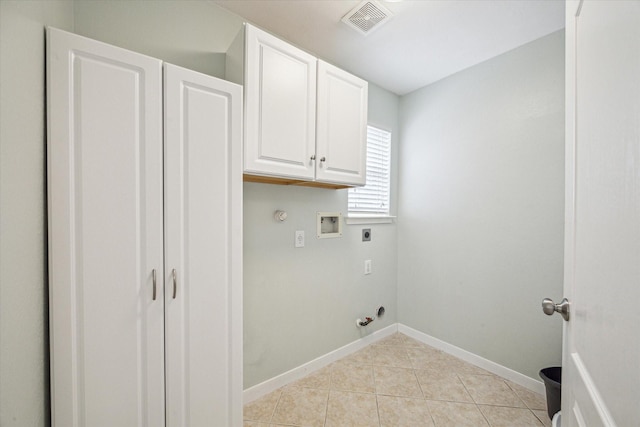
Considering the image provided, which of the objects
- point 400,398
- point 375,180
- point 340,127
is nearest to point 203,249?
point 340,127

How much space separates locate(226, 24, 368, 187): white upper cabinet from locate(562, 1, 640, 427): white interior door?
1.19m

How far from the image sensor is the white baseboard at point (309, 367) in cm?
179

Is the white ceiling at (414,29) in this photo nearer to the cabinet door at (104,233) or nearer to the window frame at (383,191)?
the window frame at (383,191)

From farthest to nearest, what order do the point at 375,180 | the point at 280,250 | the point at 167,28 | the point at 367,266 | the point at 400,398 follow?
the point at 375,180, the point at 367,266, the point at 280,250, the point at 400,398, the point at 167,28

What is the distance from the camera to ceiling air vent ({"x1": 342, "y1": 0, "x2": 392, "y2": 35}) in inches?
62.2

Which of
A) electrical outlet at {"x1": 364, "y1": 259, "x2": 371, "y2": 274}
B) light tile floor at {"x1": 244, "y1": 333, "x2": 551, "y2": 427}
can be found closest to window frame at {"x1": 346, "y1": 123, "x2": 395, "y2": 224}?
electrical outlet at {"x1": 364, "y1": 259, "x2": 371, "y2": 274}

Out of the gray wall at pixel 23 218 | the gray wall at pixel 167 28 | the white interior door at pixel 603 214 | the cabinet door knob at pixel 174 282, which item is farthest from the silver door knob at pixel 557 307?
the gray wall at pixel 167 28

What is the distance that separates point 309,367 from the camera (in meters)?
2.08

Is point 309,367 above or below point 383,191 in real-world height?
below

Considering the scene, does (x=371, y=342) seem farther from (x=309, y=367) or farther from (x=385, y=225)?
(x=385, y=225)

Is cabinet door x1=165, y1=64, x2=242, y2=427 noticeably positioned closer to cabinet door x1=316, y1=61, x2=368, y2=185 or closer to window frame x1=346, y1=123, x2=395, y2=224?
cabinet door x1=316, y1=61, x2=368, y2=185

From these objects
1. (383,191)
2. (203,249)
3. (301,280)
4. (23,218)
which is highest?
(383,191)

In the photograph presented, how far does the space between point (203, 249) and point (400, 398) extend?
166cm

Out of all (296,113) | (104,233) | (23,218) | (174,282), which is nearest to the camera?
(23,218)
